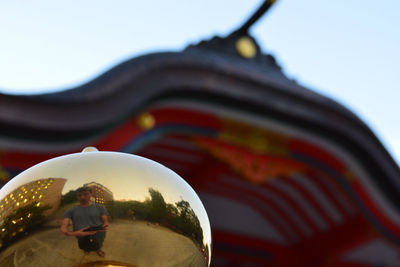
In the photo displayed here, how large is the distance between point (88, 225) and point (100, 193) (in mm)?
34

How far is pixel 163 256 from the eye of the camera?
0.50m

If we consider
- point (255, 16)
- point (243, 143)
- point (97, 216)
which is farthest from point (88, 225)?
point (255, 16)

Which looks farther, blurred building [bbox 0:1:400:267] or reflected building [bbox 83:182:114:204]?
blurred building [bbox 0:1:400:267]

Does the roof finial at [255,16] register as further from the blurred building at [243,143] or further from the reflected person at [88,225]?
the reflected person at [88,225]

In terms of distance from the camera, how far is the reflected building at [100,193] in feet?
1.55

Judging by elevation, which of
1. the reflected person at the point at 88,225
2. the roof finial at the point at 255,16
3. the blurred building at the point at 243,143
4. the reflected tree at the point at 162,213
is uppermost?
the roof finial at the point at 255,16

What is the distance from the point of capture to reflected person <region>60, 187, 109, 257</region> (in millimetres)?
461

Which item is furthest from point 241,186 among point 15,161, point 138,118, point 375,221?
point 15,161

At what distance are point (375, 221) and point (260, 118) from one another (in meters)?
1.28

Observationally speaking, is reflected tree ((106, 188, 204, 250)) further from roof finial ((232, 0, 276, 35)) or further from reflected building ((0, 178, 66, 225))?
roof finial ((232, 0, 276, 35))

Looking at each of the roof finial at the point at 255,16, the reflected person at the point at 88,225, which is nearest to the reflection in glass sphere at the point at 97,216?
the reflected person at the point at 88,225

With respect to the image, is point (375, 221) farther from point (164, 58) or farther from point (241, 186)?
point (164, 58)

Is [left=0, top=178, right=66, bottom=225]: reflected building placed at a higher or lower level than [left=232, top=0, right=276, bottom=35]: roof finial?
lower

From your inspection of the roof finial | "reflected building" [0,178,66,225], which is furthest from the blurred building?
"reflected building" [0,178,66,225]
